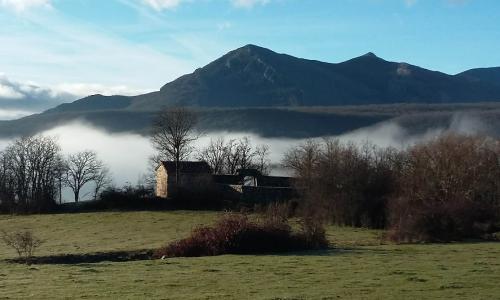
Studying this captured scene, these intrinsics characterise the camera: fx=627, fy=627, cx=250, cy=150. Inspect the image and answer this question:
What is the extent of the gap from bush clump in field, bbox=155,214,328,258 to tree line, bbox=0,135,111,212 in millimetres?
53136

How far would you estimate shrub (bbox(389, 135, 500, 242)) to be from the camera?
45125 mm

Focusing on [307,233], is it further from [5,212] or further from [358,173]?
[5,212]

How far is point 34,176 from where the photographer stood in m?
101

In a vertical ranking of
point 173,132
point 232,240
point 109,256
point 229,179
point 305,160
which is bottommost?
point 229,179

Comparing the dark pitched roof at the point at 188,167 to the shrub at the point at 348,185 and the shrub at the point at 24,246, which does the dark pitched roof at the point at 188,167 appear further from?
the shrub at the point at 24,246

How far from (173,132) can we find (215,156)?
29.5m

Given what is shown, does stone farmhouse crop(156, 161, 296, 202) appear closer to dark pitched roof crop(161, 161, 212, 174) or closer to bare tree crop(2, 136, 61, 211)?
dark pitched roof crop(161, 161, 212, 174)

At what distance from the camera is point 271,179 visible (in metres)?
95.8

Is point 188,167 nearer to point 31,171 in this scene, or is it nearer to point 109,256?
point 31,171

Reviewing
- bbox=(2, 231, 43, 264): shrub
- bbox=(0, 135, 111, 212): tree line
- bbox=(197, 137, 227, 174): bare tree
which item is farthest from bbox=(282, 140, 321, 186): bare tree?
bbox=(2, 231, 43, 264): shrub

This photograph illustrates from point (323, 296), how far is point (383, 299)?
1.73 meters

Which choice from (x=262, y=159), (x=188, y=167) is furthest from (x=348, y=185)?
(x=262, y=159)

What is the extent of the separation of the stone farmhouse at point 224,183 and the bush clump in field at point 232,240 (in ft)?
135

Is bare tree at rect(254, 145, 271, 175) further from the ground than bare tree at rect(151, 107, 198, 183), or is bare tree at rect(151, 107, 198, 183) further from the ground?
bare tree at rect(151, 107, 198, 183)
